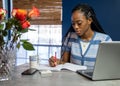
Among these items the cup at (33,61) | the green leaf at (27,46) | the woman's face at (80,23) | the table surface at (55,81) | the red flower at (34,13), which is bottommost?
the table surface at (55,81)

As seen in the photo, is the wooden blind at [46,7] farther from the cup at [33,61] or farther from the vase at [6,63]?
the vase at [6,63]

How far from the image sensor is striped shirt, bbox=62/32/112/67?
2375 millimetres

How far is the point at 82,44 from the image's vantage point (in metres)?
2.46

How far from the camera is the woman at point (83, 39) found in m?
2.39

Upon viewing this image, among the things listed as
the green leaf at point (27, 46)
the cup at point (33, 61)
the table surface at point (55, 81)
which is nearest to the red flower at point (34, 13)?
the green leaf at point (27, 46)

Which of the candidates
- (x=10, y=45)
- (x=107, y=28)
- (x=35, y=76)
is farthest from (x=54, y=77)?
(x=107, y=28)

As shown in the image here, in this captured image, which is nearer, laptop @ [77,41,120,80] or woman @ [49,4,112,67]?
laptop @ [77,41,120,80]

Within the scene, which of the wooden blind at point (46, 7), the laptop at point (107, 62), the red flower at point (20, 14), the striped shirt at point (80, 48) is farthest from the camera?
the wooden blind at point (46, 7)

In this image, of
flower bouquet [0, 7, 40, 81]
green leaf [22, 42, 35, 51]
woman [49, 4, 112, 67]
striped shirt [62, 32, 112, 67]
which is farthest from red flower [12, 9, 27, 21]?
striped shirt [62, 32, 112, 67]

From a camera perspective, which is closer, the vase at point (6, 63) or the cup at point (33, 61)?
the vase at point (6, 63)

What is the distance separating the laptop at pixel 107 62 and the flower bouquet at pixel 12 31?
0.44m

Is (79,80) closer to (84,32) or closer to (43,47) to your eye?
(84,32)

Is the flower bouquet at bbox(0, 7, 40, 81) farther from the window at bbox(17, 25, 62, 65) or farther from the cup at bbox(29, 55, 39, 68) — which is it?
the window at bbox(17, 25, 62, 65)

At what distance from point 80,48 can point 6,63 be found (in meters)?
Result: 1.02
